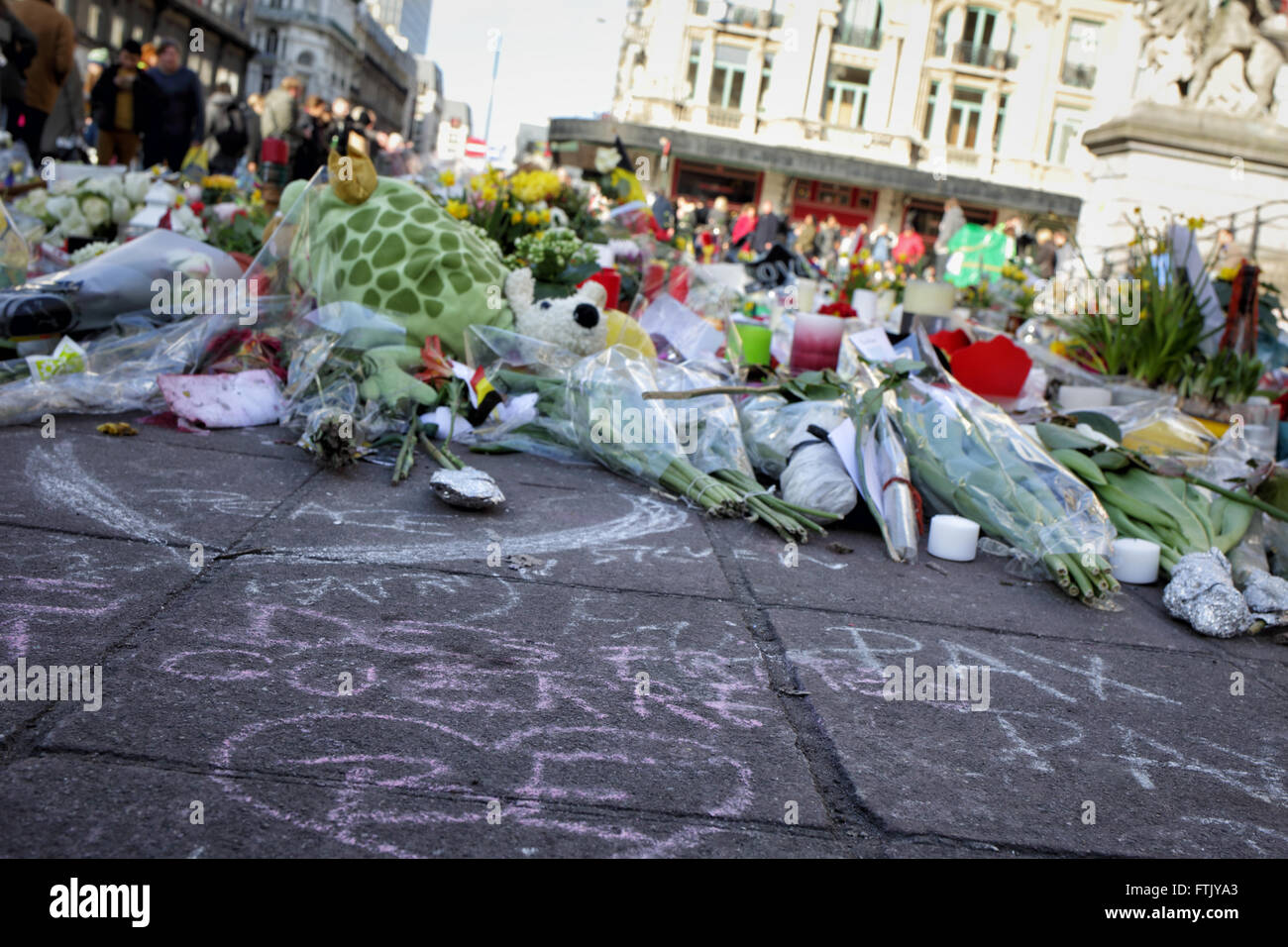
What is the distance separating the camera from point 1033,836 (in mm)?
1811

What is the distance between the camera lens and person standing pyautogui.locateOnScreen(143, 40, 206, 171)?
10352mm

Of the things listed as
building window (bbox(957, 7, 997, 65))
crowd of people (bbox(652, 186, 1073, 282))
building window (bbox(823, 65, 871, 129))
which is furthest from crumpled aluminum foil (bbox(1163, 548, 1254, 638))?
building window (bbox(957, 7, 997, 65))

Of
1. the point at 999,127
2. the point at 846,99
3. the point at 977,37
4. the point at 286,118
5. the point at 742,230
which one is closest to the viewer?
the point at 286,118

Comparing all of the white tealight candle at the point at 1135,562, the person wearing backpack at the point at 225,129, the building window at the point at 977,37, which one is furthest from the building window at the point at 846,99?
the white tealight candle at the point at 1135,562

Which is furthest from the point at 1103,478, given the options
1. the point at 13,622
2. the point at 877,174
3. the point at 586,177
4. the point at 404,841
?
the point at 877,174

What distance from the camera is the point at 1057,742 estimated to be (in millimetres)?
2230

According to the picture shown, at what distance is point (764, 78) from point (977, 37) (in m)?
7.21

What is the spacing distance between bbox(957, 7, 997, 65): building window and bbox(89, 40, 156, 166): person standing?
31007 millimetres

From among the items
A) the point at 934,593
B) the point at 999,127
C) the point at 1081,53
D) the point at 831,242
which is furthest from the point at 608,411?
the point at 1081,53

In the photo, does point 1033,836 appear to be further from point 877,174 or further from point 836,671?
point 877,174

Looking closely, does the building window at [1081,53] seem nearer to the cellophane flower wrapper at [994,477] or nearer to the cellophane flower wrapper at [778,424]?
the cellophane flower wrapper at [778,424]

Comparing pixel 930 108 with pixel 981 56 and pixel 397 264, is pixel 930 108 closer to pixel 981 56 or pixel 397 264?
pixel 981 56

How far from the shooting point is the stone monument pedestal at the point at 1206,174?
385 inches

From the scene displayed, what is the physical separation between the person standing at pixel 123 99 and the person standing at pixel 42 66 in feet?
4.39
